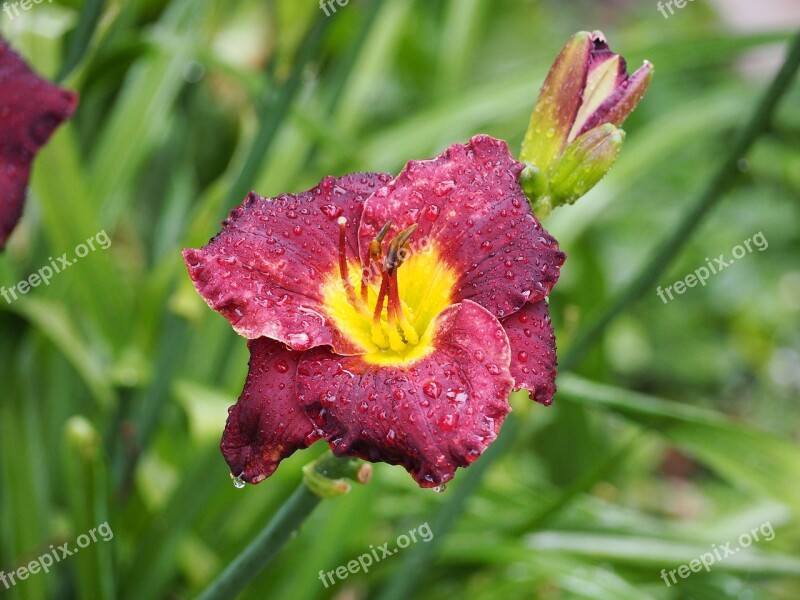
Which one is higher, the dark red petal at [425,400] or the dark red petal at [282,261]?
the dark red petal at [282,261]

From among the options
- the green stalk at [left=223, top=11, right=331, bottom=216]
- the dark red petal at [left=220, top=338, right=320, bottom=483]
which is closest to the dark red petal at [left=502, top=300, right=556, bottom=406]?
the dark red petal at [left=220, top=338, right=320, bottom=483]

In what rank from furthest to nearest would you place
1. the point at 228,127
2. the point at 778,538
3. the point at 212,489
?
1. the point at 228,127
2. the point at 778,538
3. the point at 212,489

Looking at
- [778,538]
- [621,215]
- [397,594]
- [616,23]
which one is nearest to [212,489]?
[397,594]

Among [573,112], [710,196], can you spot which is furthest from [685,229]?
[573,112]

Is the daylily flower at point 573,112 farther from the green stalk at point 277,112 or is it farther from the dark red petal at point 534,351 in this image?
the green stalk at point 277,112

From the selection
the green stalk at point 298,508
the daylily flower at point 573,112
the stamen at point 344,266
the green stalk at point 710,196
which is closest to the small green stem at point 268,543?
the green stalk at point 298,508

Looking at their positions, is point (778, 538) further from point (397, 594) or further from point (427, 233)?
point (427, 233)

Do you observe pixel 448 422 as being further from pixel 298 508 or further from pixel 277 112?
pixel 277 112
